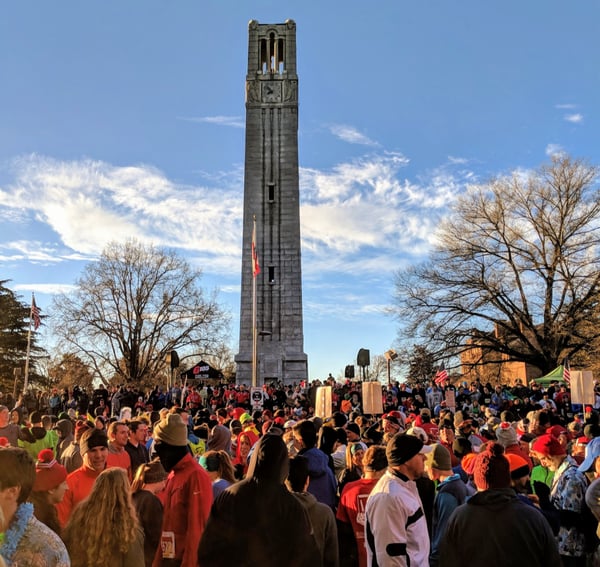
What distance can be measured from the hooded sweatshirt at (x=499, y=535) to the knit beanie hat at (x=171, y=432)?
211 cm

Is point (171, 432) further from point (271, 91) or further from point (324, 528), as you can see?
point (271, 91)

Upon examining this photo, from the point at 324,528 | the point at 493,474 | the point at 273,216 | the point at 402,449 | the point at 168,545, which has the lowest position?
the point at 168,545

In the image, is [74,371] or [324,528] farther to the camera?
[74,371]

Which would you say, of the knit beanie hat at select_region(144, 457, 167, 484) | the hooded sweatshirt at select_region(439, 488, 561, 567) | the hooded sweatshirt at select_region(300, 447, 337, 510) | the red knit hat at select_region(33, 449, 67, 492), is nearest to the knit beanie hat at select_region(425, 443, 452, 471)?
the hooded sweatshirt at select_region(300, 447, 337, 510)

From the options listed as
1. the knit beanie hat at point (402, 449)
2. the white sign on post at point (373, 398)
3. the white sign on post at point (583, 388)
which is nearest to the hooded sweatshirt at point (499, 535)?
the knit beanie hat at point (402, 449)

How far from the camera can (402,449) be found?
4.52 metres

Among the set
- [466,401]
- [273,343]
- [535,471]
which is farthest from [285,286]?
[535,471]

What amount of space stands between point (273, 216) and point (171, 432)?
34.7 meters

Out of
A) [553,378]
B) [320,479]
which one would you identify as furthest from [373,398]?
[553,378]

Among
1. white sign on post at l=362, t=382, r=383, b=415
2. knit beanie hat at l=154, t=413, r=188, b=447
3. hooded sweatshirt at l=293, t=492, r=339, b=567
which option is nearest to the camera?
hooded sweatshirt at l=293, t=492, r=339, b=567

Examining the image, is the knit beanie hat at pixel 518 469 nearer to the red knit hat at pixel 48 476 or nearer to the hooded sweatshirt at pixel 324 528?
the hooded sweatshirt at pixel 324 528

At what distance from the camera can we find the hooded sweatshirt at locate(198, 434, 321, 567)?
3.23 m

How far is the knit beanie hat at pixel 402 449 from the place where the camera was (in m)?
4.50

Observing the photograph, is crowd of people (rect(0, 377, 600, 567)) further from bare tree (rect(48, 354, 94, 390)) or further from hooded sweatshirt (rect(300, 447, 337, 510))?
bare tree (rect(48, 354, 94, 390))
